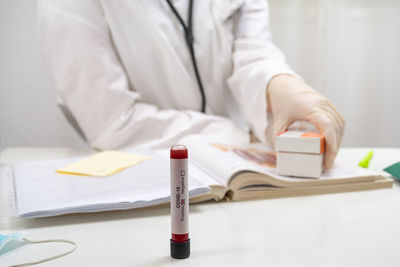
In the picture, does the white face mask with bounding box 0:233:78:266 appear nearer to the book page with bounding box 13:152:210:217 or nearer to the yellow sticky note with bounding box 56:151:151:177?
the book page with bounding box 13:152:210:217

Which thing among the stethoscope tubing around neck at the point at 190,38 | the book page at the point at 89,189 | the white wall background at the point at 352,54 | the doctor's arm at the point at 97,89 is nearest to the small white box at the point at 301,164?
the book page at the point at 89,189

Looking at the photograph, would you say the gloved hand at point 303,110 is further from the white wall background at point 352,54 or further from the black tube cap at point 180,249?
the white wall background at point 352,54

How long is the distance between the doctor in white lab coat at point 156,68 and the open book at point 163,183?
216 millimetres

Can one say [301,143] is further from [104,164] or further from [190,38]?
[190,38]

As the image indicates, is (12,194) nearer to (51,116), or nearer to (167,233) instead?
(167,233)

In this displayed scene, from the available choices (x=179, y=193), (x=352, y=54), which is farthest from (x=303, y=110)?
(x=352, y=54)

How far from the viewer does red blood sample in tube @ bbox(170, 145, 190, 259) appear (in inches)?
14.9

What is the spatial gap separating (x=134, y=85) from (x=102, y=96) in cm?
14

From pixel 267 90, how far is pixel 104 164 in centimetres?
40

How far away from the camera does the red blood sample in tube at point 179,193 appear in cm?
38

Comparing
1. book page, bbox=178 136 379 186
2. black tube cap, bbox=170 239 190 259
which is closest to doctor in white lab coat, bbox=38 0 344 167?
book page, bbox=178 136 379 186

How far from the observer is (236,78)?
1.09m

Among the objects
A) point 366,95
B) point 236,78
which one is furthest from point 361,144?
point 236,78

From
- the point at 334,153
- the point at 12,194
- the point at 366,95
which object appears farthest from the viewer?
the point at 366,95
